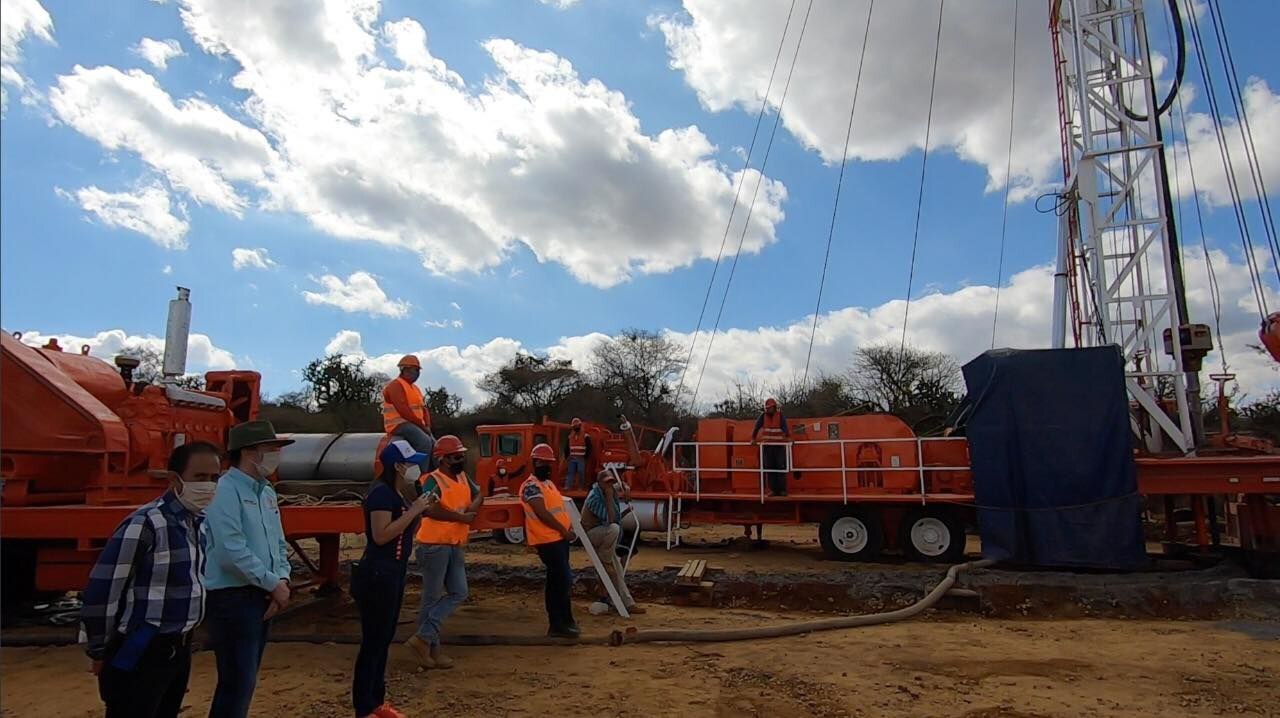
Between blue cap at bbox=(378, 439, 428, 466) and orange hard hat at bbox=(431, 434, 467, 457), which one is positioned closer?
blue cap at bbox=(378, 439, 428, 466)

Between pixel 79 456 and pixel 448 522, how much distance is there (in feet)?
12.9

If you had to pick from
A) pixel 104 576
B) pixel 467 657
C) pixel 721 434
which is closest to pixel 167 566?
pixel 104 576

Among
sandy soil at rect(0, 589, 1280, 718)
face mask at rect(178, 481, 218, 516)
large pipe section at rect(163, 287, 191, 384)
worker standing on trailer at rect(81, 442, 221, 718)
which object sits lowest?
sandy soil at rect(0, 589, 1280, 718)

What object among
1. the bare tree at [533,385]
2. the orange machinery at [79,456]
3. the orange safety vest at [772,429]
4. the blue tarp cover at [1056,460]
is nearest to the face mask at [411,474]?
the orange machinery at [79,456]

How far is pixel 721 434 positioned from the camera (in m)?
14.5

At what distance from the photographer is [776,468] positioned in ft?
43.9

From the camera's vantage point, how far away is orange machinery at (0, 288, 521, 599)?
6.59 meters

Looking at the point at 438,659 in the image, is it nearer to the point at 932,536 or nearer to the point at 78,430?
the point at 78,430

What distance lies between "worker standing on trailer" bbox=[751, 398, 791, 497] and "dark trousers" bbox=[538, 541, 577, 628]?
7001 millimetres

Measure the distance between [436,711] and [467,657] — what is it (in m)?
1.26

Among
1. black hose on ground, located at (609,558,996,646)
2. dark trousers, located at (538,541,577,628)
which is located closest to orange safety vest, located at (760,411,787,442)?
black hose on ground, located at (609,558,996,646)

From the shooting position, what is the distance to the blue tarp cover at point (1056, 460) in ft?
32.1

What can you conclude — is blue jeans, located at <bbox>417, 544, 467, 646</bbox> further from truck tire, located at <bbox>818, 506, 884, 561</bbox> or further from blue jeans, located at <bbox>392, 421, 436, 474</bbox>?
truck tire, located at <bbox>818, 506, 884, 561</bbox>

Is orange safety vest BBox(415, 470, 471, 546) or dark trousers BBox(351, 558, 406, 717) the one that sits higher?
orange safety vest BBox(415, 470, 471, 546)
